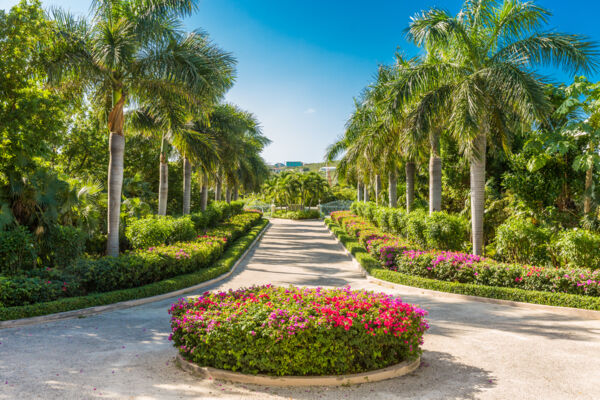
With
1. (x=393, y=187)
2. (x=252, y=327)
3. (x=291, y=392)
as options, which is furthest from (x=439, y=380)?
(x=393, y=187)

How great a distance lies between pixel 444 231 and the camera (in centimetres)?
1323

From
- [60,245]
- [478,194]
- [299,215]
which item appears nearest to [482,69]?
[478,194]

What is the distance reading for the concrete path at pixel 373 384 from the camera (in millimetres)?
4578

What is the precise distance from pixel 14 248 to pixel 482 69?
1297 centimetres

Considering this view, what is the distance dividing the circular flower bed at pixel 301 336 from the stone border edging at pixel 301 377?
80 mm

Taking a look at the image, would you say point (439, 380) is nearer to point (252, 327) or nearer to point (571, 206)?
point (252, 327)

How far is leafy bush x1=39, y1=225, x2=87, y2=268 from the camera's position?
429 inches

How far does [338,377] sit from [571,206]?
15850 millimetres

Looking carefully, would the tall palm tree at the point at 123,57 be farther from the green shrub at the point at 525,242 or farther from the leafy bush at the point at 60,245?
the green shrub at the point at 525,242

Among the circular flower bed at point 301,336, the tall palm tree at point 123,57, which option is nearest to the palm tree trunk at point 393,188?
the tall palm tree at point 123,57

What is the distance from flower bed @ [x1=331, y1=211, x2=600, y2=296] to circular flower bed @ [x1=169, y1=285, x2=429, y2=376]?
536 cm

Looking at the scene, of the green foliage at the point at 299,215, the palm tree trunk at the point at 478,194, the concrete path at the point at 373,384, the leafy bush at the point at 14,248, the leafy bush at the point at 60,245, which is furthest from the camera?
the green foliage at the point at 299,215

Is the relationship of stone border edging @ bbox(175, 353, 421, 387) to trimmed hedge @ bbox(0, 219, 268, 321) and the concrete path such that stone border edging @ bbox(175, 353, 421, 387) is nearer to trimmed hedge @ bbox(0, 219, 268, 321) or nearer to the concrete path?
the concrete path

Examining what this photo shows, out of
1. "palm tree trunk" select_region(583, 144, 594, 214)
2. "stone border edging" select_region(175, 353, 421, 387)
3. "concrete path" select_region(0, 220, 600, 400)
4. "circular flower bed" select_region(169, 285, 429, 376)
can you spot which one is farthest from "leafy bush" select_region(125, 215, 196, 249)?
"palm tree trunk" select_region(583, 144, 594, 214)
